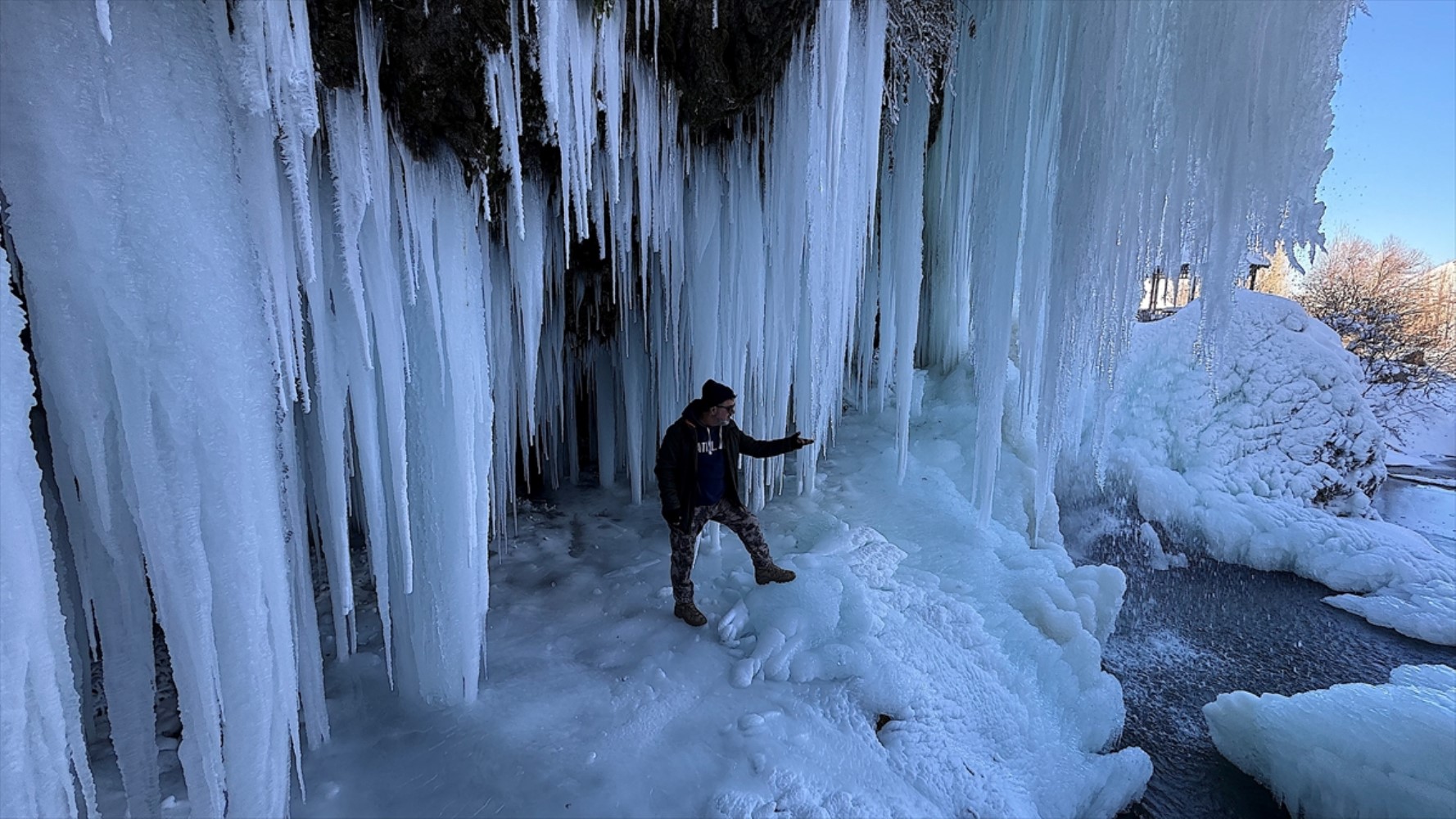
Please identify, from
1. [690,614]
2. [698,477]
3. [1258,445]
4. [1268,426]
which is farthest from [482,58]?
[1268,426]

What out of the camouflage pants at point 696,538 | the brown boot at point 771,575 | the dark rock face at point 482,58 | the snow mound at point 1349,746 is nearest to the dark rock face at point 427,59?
the dark rock face at point 482,58

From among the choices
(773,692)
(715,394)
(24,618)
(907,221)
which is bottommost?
(773,692)

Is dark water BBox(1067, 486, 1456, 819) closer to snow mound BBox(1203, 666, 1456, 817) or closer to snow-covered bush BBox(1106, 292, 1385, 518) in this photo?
snow mound BBox(1203, 666, 1456, 817)

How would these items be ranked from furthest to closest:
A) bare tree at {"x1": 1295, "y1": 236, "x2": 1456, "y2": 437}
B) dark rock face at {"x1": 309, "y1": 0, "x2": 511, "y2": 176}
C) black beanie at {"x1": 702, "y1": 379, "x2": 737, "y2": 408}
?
bare tree at {"x1": 1295, "y1": 236, "x2": 1456, "y2": 437} → black beanie at {"x1": 702, "y1": 379, "x2": 737, "y2": 408} → dark rock face at {"x1": 309, "y1": 0, "x2": 511, "y2": 176}

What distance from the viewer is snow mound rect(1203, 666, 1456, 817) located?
132 inches

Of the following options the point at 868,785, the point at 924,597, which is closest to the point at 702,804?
the point at 868,785

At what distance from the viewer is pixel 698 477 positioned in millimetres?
3408

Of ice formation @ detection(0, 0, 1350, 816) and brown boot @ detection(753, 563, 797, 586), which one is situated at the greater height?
ice formation @ detection(0, 0, 1350, 816)

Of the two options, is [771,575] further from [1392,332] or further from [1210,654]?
[1392,332]

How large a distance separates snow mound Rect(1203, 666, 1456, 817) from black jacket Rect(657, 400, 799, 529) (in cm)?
371

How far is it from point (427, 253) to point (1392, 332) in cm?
1845

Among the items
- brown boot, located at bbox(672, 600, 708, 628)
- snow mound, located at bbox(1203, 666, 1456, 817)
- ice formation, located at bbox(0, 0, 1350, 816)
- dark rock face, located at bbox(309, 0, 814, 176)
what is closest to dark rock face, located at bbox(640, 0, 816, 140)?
dark rock face, located at bbox(309, 0, 814, 176)

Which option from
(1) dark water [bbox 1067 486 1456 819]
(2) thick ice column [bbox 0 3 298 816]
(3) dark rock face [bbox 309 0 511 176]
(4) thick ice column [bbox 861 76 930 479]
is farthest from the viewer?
(4) thick ice column [bbox 861 76 930 479]

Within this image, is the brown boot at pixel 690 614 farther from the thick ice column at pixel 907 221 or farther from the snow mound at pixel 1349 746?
the snow mound at pixel 1349 746
